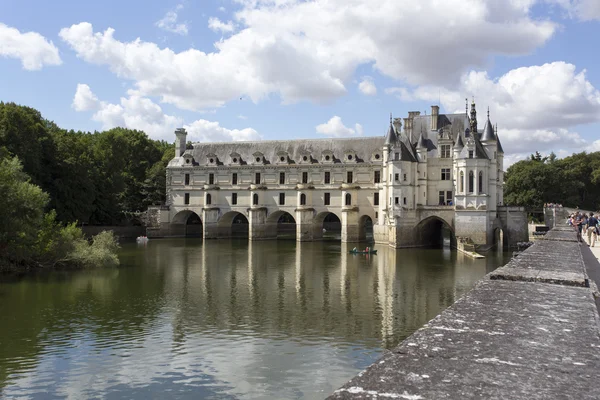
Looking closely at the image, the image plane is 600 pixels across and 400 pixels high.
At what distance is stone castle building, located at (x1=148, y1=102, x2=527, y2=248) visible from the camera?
4150 centimetres

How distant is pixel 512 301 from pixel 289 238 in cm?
4925

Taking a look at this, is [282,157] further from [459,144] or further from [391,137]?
[459,144]

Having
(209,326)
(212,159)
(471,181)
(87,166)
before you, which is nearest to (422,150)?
(471,181)

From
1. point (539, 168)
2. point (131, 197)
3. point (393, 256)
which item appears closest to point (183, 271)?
point (393, 256)

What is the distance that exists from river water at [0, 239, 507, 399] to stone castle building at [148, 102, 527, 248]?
11.3 metres

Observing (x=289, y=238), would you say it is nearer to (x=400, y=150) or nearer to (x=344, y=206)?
(x=344, y=206)

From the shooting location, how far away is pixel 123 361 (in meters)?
12.5

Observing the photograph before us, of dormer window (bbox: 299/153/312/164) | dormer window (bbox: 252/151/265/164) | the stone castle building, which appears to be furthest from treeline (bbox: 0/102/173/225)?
dormer window (bbox: 299/153/312/164)

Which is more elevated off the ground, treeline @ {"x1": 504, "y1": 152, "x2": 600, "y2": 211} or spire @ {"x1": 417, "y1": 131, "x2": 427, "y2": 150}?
spire @ {"x1": 417, "y1": 131, "x2": 427, "y2": 150}

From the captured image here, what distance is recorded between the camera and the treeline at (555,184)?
6094cm

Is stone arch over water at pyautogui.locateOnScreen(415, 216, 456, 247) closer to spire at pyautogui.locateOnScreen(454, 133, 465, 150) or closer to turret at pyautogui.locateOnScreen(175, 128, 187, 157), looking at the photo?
spire at pyautogui.locateOnScreen(454, 133, 465, 150)

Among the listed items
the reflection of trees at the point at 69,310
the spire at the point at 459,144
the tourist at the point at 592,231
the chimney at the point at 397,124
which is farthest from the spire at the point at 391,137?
the reflection of trees at the point at 69,310

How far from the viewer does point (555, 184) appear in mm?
61344

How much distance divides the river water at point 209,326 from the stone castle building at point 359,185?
11.3 metres
